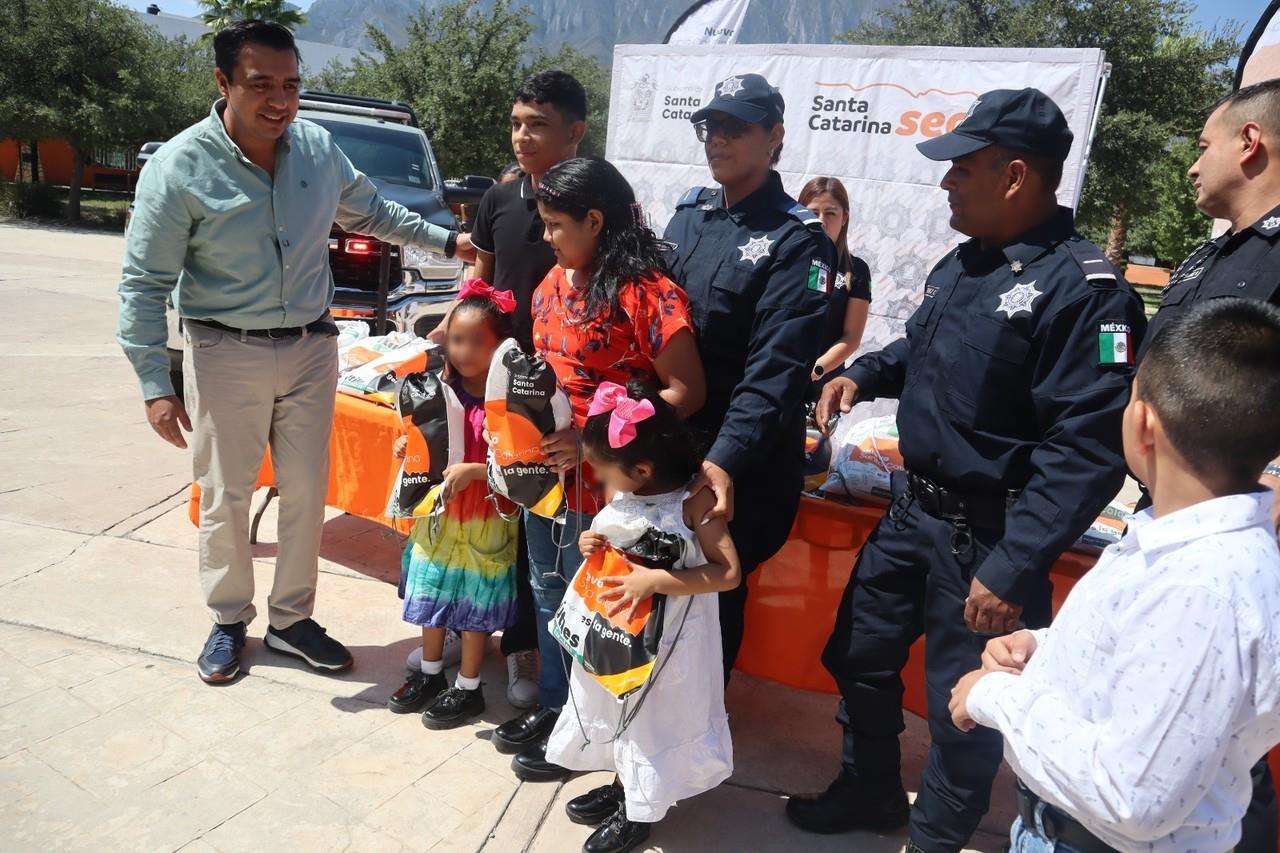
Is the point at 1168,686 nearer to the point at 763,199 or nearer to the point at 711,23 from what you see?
the point at 763,199

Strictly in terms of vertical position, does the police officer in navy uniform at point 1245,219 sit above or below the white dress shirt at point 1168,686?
above

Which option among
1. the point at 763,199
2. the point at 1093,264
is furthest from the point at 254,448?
the point at 1093,264

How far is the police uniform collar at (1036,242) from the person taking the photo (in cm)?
204

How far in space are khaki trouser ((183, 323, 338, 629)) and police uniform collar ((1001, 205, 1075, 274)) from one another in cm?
235

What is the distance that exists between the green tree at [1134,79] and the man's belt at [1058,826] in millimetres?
17540

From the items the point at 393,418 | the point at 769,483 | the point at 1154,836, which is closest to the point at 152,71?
the point at 393,418

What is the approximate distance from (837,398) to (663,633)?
0.82 metres

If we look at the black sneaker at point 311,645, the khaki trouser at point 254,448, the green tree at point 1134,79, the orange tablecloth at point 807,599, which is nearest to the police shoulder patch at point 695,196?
the orange tablecloth at point 807,599

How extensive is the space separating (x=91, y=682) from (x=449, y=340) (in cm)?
171

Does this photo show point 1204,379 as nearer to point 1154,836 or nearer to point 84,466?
point 1154,836

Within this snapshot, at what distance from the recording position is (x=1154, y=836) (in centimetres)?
119

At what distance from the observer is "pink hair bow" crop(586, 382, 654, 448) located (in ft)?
6.67

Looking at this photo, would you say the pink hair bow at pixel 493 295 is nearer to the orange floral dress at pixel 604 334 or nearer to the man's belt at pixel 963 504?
the orange floral dress at pixel 604 334

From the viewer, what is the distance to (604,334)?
7.63 ft
